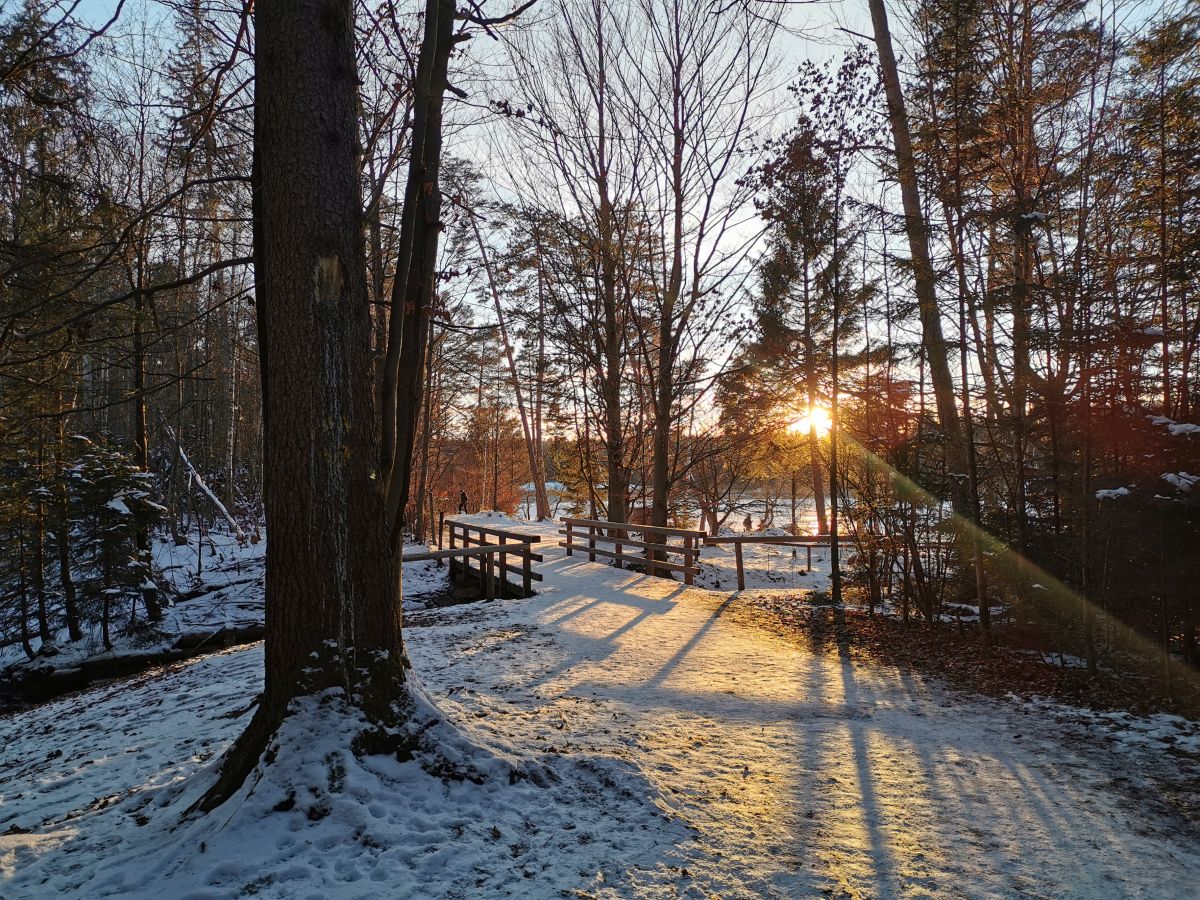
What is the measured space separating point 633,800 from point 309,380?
2703 mm

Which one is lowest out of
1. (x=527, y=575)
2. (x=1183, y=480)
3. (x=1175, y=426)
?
(x=527, y=575)

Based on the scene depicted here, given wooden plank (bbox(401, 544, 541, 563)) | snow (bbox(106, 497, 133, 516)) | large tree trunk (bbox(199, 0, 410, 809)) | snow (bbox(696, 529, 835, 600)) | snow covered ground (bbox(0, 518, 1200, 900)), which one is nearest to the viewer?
snow covered ground (bbox(0, 518, 1200, 900))

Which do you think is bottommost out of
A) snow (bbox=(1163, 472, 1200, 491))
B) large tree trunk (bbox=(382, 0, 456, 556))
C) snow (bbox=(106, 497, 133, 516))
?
snow (bbox=(106, 497, 133, 516))

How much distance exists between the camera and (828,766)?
4.07 m

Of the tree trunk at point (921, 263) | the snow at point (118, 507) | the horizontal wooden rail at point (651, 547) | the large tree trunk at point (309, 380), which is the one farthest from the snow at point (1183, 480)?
the snow at point (118, 507)

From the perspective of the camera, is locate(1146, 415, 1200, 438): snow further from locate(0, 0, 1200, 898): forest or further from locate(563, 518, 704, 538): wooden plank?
locate(563, 518, 704, 538): wooden plank

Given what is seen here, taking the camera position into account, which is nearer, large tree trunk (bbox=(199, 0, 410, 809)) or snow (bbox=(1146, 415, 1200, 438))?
large tree trunk (bbox=(199, 0, 410, 809))

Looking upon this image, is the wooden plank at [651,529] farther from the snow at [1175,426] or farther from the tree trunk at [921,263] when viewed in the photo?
the snow at [1175,426]

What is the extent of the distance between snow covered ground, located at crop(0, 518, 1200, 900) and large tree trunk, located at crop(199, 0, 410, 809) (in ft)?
1.01

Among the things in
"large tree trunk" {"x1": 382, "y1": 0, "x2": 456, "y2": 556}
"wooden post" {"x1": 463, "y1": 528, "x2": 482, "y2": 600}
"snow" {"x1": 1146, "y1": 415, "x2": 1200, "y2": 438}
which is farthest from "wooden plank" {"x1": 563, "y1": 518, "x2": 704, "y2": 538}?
"large tree trunk" {"x1": 382, "y1": 0, "x2": 456, "y2": 556}

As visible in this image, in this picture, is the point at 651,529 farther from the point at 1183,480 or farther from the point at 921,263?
the point at 1183,480

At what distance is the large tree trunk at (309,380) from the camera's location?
3.13m

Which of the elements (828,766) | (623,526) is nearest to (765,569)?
(623,526)

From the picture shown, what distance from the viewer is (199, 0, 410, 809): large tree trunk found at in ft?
10.3
